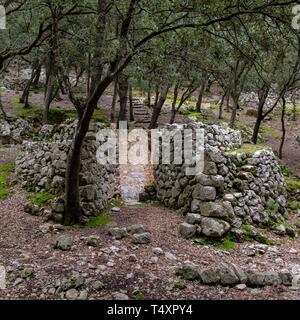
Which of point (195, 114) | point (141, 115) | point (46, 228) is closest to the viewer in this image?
point (46, 228)

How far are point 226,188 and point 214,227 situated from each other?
5.47 ft

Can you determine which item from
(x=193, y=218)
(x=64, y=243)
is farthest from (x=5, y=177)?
(x=193, y=218)

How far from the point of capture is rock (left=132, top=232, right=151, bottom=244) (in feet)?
30.1

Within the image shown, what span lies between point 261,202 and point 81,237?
542 cm

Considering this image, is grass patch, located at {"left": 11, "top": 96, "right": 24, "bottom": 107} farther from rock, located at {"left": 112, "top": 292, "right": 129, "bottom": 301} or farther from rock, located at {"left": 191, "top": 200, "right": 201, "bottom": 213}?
rock, located at {"left": 112, "top": 292, "right": 129, "bottom": 301}

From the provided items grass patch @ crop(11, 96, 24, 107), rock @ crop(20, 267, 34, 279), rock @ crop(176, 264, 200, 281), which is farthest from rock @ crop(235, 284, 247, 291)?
grass patch @ crop(11, 96, 24, 107)

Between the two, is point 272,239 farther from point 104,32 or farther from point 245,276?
point 104,32

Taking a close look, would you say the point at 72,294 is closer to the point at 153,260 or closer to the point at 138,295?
the point at 138,295

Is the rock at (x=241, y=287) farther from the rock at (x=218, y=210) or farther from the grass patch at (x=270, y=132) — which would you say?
the grass patch at (x=270, y=132)

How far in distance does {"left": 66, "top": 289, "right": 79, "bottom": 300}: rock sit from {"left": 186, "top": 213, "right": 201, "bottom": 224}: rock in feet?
14.4

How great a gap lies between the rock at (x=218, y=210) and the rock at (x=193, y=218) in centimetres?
20

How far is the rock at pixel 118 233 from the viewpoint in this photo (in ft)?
30.8

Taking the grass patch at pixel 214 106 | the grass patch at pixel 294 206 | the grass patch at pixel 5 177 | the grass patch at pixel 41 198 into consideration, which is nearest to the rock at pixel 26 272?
the grass patch at pixel 41 198

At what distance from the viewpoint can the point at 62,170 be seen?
11.4m
